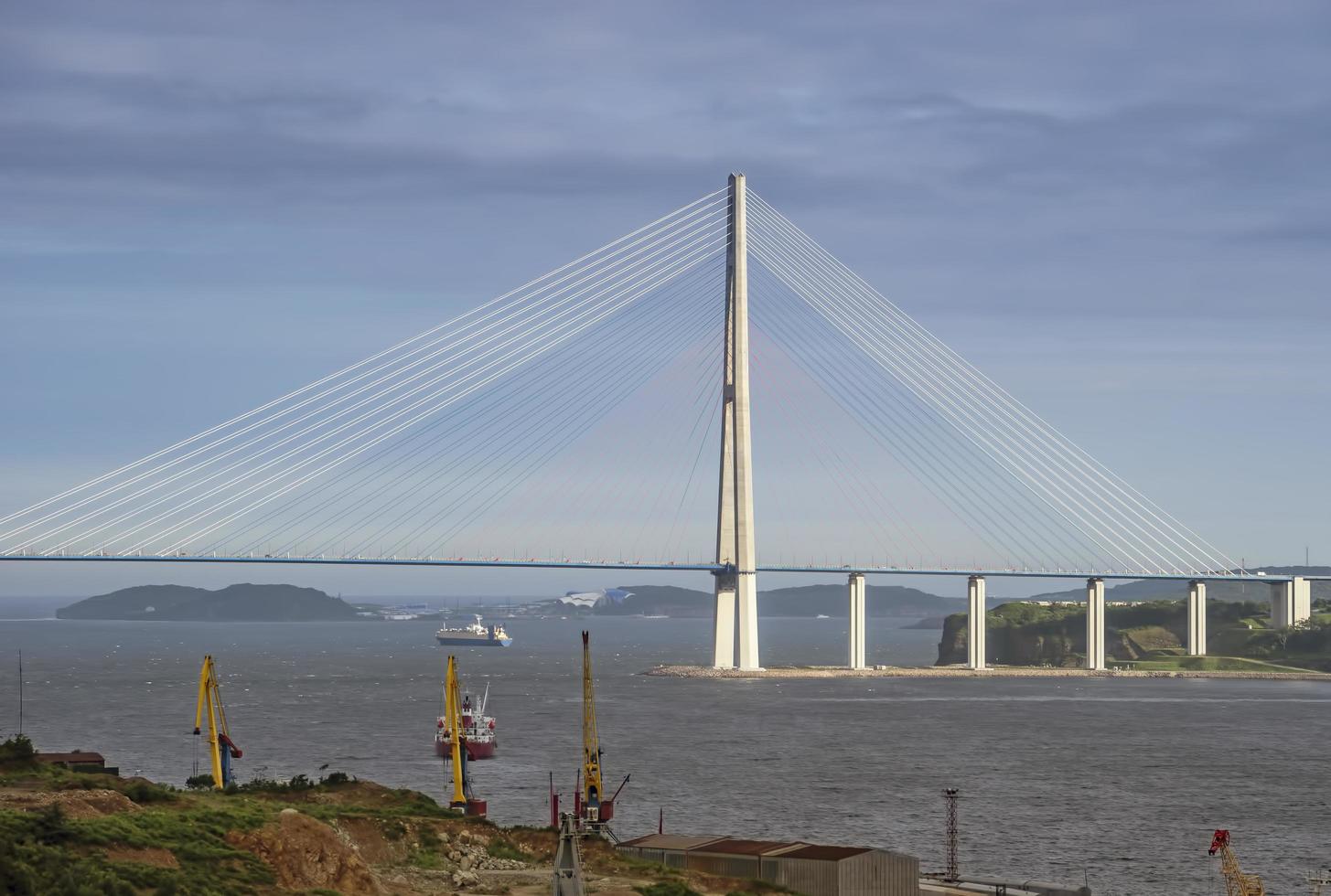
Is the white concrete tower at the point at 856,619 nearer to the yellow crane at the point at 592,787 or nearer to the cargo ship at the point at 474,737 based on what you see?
the cargo ship at the point at 474,737

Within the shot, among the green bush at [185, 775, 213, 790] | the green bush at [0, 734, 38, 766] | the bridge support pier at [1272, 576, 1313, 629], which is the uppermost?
the bridge support pier at [1272, 576, 1313, 629]

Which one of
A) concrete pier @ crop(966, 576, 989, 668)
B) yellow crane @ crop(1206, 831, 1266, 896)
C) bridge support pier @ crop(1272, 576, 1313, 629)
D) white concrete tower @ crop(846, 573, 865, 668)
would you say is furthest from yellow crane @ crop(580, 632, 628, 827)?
bridge support pier @ crop(1272, 576, 1313, 629)

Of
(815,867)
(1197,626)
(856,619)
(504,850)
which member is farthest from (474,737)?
(1197,626)

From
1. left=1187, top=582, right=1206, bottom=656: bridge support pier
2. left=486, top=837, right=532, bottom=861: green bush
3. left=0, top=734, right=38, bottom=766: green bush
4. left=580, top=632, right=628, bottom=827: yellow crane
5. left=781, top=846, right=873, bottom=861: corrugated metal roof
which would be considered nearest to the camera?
left=781, top=846, right=873, bottom=861: corrugated metal roof

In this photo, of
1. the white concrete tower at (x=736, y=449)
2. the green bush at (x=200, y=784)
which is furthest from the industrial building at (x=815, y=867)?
the white concrete tower at (x=736, y=449)

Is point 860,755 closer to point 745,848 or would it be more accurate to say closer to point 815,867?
point 745,848

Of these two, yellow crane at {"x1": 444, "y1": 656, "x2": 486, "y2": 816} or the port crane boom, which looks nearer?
the port crane boom

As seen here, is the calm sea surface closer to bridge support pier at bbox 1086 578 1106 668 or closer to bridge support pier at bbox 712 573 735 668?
bridge support pier at bbox 712 573 735 668

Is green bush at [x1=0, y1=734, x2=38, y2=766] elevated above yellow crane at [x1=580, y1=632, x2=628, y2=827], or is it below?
above
